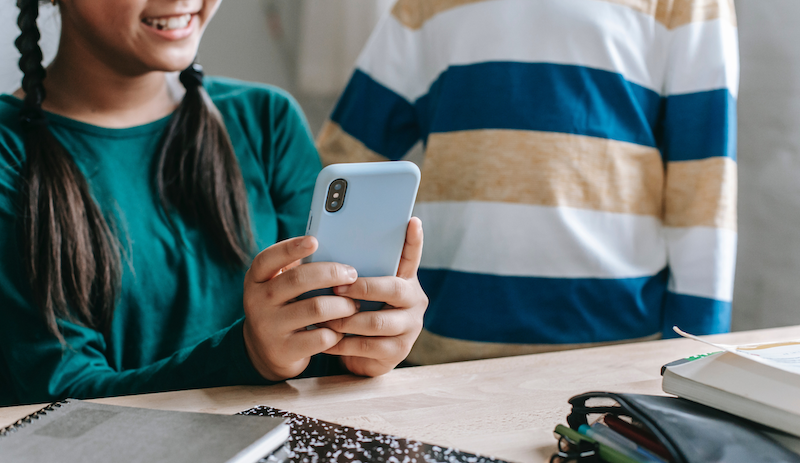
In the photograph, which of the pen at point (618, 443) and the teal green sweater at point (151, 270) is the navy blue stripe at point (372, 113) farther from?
the pen at point (618, 443)

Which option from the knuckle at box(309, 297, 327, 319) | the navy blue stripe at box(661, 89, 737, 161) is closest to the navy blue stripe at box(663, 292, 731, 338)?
the navy blue stripe at box(661, 89, 737, 161)

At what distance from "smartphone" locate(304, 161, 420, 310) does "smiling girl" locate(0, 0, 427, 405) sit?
0.08ft

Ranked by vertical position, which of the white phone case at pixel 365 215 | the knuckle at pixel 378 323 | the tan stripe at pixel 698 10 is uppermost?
the tan stripe at pixel 698 10

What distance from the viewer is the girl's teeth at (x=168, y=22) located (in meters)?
0.70

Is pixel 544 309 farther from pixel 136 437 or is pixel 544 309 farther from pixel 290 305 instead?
pixel 136 437

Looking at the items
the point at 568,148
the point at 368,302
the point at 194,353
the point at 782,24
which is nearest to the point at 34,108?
the point at 194,353

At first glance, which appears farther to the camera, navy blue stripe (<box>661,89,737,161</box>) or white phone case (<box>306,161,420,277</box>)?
navy blue stripe (<box>661,89,737,161</box>)

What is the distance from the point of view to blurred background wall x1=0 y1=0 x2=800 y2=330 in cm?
107

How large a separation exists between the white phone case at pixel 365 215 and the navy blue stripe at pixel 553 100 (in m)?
0.43

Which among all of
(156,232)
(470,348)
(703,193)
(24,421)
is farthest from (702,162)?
(24,421)

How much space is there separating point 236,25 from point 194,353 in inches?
29.3

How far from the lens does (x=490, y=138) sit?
3.00 feet

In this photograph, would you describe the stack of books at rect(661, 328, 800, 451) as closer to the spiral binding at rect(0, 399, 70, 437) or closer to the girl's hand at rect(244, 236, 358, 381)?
the girl's hand at rect(244, 236, 358, 381)

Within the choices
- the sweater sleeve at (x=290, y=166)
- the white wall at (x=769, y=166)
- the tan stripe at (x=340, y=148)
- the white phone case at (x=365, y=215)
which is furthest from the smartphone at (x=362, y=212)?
the white wall at (x=769, y=166)
